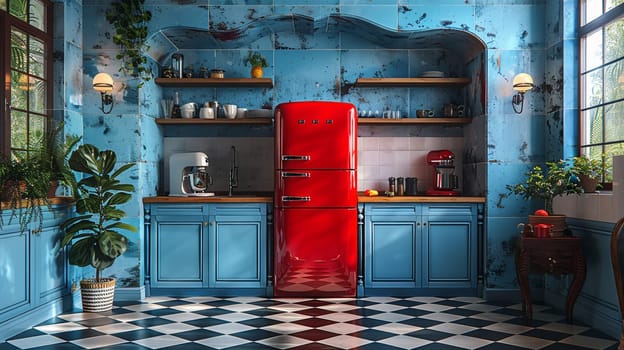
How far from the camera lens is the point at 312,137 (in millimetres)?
5391

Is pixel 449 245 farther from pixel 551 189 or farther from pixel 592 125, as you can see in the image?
pixel 592 125

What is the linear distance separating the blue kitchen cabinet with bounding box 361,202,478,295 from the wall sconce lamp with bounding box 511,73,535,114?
98 cm

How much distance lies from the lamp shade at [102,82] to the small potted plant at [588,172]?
12.6ft

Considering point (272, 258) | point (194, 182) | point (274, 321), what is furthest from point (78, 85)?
point (274, 321)

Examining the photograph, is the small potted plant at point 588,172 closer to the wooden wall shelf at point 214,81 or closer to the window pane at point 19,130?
the wooden wall shelf at point 214,81

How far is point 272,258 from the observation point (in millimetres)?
5492

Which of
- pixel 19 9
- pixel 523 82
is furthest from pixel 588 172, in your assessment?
pixel 19 9

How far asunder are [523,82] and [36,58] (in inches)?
158

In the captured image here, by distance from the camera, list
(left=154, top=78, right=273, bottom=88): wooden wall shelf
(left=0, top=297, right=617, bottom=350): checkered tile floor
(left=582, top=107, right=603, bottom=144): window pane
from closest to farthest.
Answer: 1. (left=0, top=297, right=617, bottom=350): checkered tile floor
2. (left=582, top=107, right=603, bottom=144): window pane
3. (left=154, top=78, right=273, bottom=88): wooden wall shelf

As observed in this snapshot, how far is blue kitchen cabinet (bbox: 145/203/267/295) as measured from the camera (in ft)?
17.9

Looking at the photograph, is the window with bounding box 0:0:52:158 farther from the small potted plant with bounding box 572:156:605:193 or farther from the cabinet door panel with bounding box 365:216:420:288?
the small potted plant with bounding box 572:156:605:193

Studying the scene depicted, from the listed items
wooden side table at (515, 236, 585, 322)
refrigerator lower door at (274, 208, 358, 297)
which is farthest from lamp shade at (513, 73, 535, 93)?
refrigerator lower door at (274, 208, 358, 297)

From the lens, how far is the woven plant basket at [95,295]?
485 centimetres

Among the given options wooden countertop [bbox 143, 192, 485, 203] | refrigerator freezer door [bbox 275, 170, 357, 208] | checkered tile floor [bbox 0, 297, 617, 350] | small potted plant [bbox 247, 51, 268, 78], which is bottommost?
checkered tile floor [bbox 0, 297, 617, 350]
